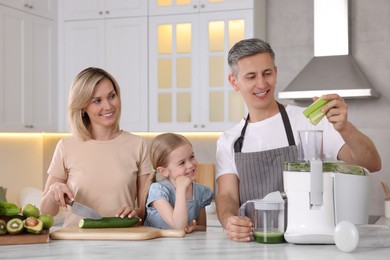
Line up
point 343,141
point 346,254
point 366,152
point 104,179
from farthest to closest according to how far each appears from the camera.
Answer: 1. point 104,179
2. point 343,141
3. point 366,152
4. point 346,254

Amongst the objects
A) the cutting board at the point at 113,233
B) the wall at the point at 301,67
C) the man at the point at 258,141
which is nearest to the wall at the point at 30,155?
the wall at the point at 301,67

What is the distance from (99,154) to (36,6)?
7.75 feet

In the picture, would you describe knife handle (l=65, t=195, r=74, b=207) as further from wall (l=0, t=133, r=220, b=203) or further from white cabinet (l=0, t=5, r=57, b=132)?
wall (l=0, t=133, r=220, b=203)

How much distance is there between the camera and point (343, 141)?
249 cm

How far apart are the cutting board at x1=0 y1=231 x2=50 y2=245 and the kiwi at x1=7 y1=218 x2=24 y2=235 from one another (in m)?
0.02

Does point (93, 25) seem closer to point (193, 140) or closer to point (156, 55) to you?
point (156, 55)

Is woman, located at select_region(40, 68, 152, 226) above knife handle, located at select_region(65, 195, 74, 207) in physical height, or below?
above

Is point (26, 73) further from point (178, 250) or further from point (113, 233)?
point (178, 250)

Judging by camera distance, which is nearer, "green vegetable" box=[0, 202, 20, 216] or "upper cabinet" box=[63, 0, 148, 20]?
"green vegetable" box=[0, 202, 20, 216]

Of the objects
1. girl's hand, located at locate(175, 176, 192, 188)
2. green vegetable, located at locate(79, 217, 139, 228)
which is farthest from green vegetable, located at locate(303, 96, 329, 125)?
green vegetable, located at locate(79, 217, 139, 228)

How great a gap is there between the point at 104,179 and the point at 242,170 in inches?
22.6

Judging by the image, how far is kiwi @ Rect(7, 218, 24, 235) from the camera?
2.12 m

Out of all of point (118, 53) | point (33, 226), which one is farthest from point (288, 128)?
point (118, 53)

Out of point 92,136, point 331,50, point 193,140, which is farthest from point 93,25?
point 92,136
